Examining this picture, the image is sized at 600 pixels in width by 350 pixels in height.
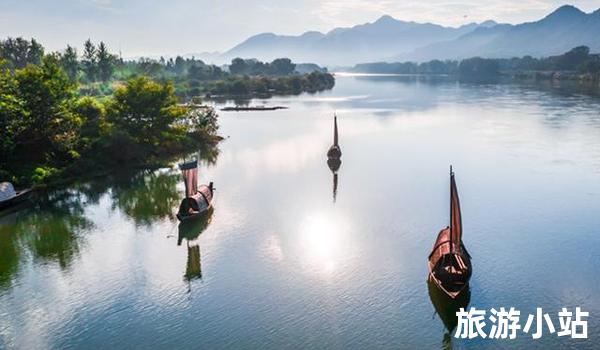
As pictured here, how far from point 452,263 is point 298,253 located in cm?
1492

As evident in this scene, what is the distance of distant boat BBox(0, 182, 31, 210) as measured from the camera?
58.4 m

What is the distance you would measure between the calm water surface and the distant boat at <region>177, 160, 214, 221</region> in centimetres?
174

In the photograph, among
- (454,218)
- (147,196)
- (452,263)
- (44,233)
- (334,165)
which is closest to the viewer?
(452,263)

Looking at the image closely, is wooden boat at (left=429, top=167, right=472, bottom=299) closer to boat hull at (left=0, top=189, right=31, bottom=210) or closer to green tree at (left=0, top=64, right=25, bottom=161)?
boat hull at (left=0, top=189, right=31, bottom=210)

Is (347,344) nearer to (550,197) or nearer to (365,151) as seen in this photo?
(550,197)

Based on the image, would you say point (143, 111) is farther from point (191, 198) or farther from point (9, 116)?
point (191, 198)

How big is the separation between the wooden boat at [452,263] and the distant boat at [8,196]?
167 feet

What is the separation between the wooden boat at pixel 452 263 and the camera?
1417 inches

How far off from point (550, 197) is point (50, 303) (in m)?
57.6

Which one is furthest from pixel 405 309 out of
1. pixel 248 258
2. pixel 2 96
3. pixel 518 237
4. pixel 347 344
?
pixel 2 96

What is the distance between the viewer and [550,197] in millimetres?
61438

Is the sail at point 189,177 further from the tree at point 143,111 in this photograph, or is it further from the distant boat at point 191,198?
the tree at point 143,111

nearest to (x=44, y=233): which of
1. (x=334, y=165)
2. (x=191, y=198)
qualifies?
(x=191, y=198)

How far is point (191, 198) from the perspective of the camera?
5366 centimetres
